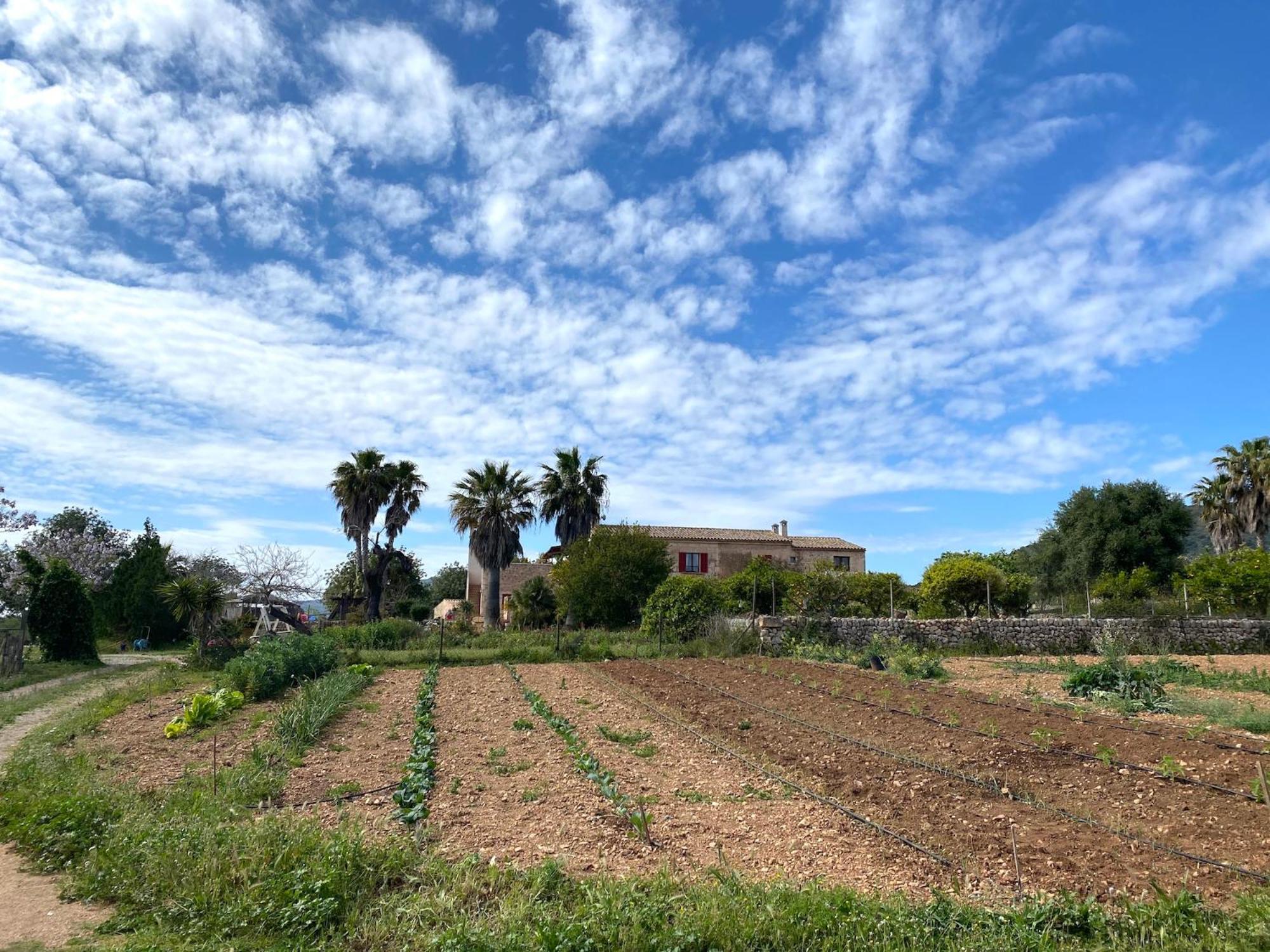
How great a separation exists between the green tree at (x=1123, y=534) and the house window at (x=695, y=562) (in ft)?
60.9

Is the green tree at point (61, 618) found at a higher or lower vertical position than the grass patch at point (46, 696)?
higher

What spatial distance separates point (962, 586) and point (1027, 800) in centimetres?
2631

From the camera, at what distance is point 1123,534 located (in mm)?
37812

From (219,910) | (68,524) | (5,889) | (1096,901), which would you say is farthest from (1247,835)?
(68,524)

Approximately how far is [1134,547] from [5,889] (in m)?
41.9

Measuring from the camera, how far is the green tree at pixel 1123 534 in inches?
1494

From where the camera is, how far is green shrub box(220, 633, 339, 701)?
1530 centimetres

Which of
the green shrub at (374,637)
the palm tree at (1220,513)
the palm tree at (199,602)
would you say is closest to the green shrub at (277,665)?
the palm tree at (199,602)

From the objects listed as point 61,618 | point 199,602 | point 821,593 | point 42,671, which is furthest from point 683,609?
point 61,618

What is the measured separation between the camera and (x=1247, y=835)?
252 inches

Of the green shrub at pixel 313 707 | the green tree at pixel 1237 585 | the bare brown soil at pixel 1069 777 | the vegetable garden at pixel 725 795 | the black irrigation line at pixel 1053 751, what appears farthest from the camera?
the green tree at pixel 1237 585

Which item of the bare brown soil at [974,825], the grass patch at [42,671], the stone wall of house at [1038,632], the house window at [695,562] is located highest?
the house window at [695,562]

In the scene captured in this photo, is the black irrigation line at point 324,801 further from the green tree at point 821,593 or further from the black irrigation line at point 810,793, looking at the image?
the green tree at point 821,593

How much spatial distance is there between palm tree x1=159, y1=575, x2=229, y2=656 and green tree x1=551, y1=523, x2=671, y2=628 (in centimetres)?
1374
